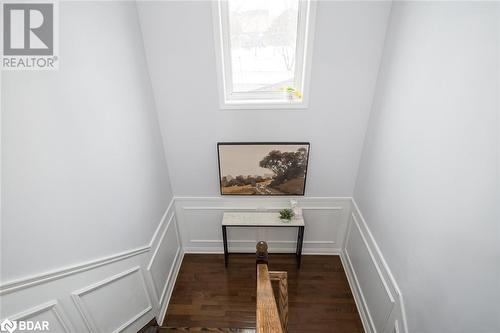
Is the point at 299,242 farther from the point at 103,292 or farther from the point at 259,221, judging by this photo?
the point at 103,292

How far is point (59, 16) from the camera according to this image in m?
1.23

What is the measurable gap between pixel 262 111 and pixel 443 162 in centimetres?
149

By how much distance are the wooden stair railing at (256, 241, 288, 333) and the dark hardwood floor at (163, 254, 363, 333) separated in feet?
3.91

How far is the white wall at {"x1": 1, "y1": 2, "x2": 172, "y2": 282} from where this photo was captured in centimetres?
106

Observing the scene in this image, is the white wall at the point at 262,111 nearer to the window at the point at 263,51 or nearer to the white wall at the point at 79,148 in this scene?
the window at the point at 263,51

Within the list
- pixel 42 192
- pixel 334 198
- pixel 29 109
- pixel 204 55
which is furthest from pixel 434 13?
pixel 42 192

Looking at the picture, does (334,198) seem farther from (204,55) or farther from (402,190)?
(204,55)

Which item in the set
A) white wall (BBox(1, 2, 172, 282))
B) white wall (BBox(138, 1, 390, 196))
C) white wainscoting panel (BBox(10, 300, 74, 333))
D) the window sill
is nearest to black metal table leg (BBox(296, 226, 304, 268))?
white wall (BBox(138, 1, 390, 196))

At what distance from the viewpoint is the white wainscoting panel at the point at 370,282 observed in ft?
5.92

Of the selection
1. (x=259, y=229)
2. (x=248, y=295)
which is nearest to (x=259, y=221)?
(x=259, y=229)

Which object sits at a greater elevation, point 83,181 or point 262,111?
point 262,111

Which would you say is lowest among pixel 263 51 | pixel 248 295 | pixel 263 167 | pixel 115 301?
pixel 248 295

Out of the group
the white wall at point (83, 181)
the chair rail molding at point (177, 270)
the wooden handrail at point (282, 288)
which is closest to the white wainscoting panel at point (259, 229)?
the chair rail molding at point (177, 270)

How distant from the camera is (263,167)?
2566 millimetres
